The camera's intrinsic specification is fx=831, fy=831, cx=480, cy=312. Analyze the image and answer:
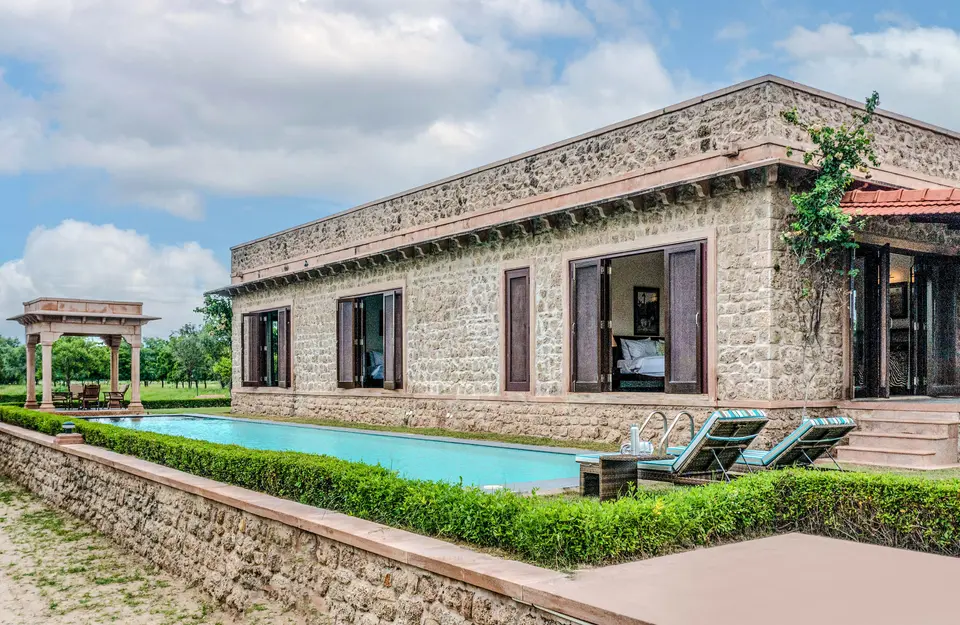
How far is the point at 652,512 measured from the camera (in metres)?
4.70

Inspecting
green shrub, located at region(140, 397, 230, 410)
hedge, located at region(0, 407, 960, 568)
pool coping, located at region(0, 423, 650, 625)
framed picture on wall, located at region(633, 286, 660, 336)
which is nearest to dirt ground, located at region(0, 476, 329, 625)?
pool coping, located at region(0, 423, 650, 625)

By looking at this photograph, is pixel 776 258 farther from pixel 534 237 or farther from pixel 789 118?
pixel 534 237

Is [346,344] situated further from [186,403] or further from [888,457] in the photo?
[186,403]

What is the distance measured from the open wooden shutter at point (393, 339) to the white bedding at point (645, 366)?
420cm

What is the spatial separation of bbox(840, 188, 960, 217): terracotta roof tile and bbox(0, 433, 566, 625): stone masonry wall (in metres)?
6.82

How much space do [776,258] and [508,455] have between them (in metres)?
4.08

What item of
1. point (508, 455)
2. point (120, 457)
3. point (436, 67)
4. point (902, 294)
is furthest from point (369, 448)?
point (902, 294)

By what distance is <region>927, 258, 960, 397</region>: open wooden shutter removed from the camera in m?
11.5

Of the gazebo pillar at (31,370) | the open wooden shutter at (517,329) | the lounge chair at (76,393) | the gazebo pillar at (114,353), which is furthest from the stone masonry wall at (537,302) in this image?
the gazebo pillar at (31,370)

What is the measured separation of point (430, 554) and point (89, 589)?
467cm

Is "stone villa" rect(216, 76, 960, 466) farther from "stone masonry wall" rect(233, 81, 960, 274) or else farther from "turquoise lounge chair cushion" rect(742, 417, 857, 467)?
"turquoise lounge chair cushion" rect(742, 417, 857, 467)

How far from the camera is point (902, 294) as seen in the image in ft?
38.8

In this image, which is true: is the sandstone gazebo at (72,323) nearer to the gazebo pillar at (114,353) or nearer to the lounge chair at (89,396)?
the gazebo pillar at (114,353)

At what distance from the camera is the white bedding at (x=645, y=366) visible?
13.0 m
